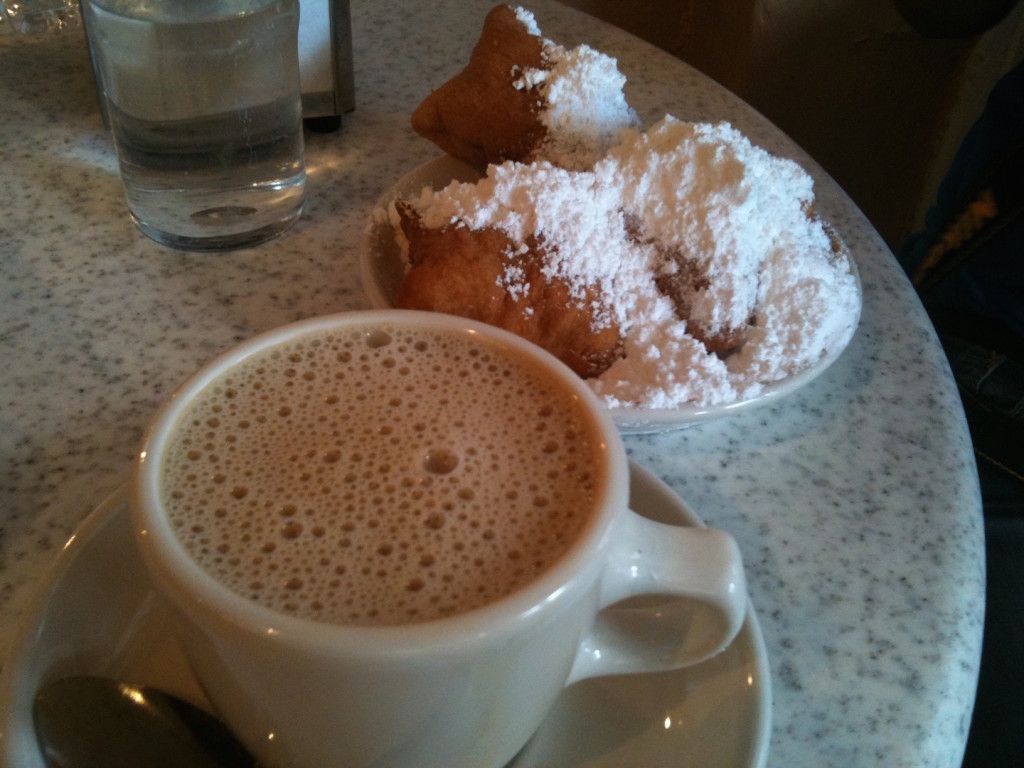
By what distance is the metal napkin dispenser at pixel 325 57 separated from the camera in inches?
32.6

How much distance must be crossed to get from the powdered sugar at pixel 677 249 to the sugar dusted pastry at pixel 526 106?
90 mm

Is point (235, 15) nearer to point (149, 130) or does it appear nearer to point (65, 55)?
point (149, 130)

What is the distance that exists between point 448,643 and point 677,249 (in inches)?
17.7

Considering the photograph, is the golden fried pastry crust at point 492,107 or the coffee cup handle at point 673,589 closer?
the coffee cup handle at point 673,589

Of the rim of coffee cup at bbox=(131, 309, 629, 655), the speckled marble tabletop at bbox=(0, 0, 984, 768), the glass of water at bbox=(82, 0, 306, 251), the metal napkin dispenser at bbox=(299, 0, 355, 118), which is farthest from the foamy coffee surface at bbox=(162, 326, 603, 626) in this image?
the metal napkin dispenser at bbox=(299, 0, 355, 118)

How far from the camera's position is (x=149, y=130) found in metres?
0.69

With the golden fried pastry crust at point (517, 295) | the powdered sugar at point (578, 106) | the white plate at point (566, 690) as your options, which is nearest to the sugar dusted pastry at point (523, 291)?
the golden fried pastry crust at point (517, 295)

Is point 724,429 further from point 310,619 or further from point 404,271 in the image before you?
point 310,619

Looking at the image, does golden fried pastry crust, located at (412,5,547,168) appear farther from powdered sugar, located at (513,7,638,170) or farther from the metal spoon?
the metal spoon

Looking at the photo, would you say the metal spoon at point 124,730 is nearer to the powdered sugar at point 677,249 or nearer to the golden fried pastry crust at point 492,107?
the powdered sugar at point 677,249

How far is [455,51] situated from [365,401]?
0.84 meters

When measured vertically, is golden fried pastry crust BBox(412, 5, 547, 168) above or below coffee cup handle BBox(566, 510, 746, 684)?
above

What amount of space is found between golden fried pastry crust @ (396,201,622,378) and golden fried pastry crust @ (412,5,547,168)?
0.19 meters

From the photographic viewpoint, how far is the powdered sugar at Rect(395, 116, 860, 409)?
0.62 meters
